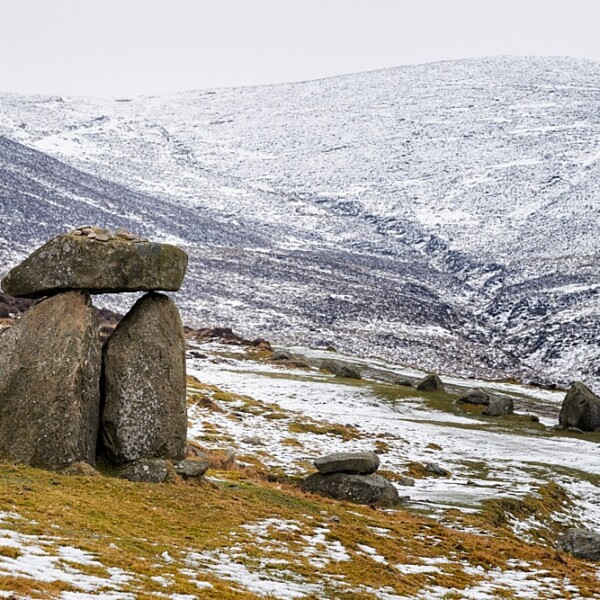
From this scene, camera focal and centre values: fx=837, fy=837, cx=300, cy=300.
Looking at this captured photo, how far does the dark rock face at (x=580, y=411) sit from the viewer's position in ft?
170

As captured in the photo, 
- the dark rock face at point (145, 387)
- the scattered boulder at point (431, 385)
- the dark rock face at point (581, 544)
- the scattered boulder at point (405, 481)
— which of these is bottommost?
the scattered boulder at point (431, 385)

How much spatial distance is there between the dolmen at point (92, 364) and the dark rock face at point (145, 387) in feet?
0.08

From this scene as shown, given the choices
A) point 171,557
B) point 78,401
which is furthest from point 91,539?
point 78,401

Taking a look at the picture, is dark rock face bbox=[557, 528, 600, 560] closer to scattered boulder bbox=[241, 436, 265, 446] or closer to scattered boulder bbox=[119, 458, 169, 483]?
scattered boulder bbox=[119, 458, 169, 483]

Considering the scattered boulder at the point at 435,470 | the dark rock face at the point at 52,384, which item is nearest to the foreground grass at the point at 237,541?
the dark rock face at the point at 52,384

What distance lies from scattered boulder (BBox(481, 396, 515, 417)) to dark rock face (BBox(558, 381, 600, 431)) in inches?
166

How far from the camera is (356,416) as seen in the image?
47.8 metres

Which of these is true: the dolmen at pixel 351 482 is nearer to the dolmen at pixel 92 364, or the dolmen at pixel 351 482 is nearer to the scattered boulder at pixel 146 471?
the dolmen at pixel 92 364

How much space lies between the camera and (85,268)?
20.7 metres

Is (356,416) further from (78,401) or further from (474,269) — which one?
(474,269)

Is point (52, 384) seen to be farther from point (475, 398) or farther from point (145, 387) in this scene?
point (475, 398)

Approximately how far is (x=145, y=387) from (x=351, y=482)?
7.70 m

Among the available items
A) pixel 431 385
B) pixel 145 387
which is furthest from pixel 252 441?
pixel 431 385

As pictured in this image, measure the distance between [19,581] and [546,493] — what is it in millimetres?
24596
